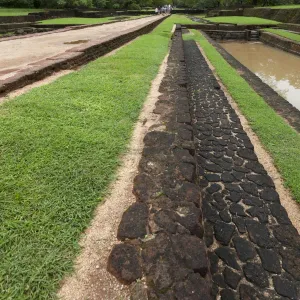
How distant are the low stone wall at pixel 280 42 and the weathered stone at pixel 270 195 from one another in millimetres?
13298

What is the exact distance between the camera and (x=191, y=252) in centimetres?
178

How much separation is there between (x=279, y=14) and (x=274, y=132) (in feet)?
96.5

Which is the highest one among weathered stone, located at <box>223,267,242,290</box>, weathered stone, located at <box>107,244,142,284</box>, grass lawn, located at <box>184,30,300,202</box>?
weathered stone, located at <box>107,244,142,284</box>

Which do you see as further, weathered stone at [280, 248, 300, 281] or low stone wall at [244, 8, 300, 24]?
low stone wall at [244, 8, 300, 24]

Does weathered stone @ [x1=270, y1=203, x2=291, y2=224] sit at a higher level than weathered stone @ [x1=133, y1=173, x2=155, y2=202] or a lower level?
lower

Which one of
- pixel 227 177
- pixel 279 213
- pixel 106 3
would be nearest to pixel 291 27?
pixel 227 177

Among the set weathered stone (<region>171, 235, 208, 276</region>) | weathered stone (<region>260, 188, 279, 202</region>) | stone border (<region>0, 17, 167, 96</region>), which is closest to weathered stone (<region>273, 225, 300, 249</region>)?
weathered stone (<region>260, 188, 279, 202</region>)

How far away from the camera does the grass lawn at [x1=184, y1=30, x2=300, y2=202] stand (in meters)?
3.88

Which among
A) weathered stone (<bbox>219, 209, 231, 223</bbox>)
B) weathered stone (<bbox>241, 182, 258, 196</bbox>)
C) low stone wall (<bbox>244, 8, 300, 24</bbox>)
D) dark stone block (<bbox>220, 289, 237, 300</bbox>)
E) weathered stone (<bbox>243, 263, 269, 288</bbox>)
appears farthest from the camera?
low stone wall (<bbox>244, 8, 300, 24</bbox>)

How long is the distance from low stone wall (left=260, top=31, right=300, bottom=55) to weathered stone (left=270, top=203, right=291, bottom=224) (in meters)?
13.6

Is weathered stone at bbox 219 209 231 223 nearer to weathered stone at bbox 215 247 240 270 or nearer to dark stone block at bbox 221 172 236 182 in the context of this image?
weathered stone at bbox 215 247 240 270

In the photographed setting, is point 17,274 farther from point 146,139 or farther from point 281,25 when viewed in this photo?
point 281,25

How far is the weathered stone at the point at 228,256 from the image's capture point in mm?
2476

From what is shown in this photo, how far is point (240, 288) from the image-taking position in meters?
2.27
